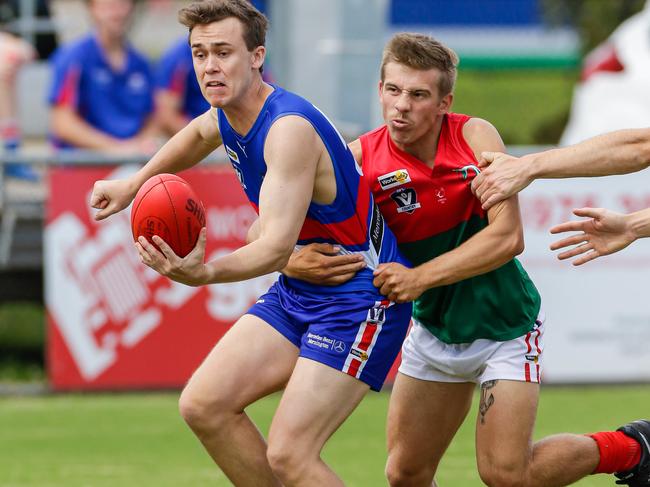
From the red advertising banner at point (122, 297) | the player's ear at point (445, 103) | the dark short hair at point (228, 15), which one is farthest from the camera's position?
the red advertising banner at point (122, 297)

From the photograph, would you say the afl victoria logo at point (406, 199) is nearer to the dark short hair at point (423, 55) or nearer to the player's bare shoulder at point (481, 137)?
the player's bare shoulder at point (481, 137)

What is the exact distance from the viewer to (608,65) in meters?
16.2

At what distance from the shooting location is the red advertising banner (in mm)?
10578

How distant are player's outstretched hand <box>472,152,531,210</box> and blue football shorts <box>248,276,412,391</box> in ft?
1.99

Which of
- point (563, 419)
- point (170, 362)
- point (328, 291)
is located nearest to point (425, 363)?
point (328, 291)

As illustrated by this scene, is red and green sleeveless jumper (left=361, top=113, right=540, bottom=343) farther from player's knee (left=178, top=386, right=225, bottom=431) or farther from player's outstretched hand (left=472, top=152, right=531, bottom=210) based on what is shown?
player's knee (left=178, top=386, right=225, bottom=431)

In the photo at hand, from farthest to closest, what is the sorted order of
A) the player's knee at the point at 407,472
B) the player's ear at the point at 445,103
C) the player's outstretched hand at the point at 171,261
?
1. the player's knee at the point at 407,472
2. the player's ear at the point at 445,103
3. the player's outstretched hand at the point at 171,261

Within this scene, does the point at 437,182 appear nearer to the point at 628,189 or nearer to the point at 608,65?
the point at 628,189

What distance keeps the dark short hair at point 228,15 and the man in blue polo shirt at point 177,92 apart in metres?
5.76

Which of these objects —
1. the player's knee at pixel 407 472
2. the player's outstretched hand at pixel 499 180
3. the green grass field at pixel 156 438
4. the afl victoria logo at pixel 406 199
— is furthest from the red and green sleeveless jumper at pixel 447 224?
the green grass field at pixel 156 438

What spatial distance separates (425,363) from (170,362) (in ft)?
16.3

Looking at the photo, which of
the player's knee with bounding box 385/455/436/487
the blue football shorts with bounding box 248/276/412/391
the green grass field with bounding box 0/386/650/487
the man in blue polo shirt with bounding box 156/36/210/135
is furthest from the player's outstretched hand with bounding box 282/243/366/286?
the man in blue polo shirt with bounding box 156/36/210/135

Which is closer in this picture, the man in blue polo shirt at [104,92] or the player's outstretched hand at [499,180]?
the player's outstretched hand at [499,180]

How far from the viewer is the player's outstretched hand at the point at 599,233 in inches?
215
